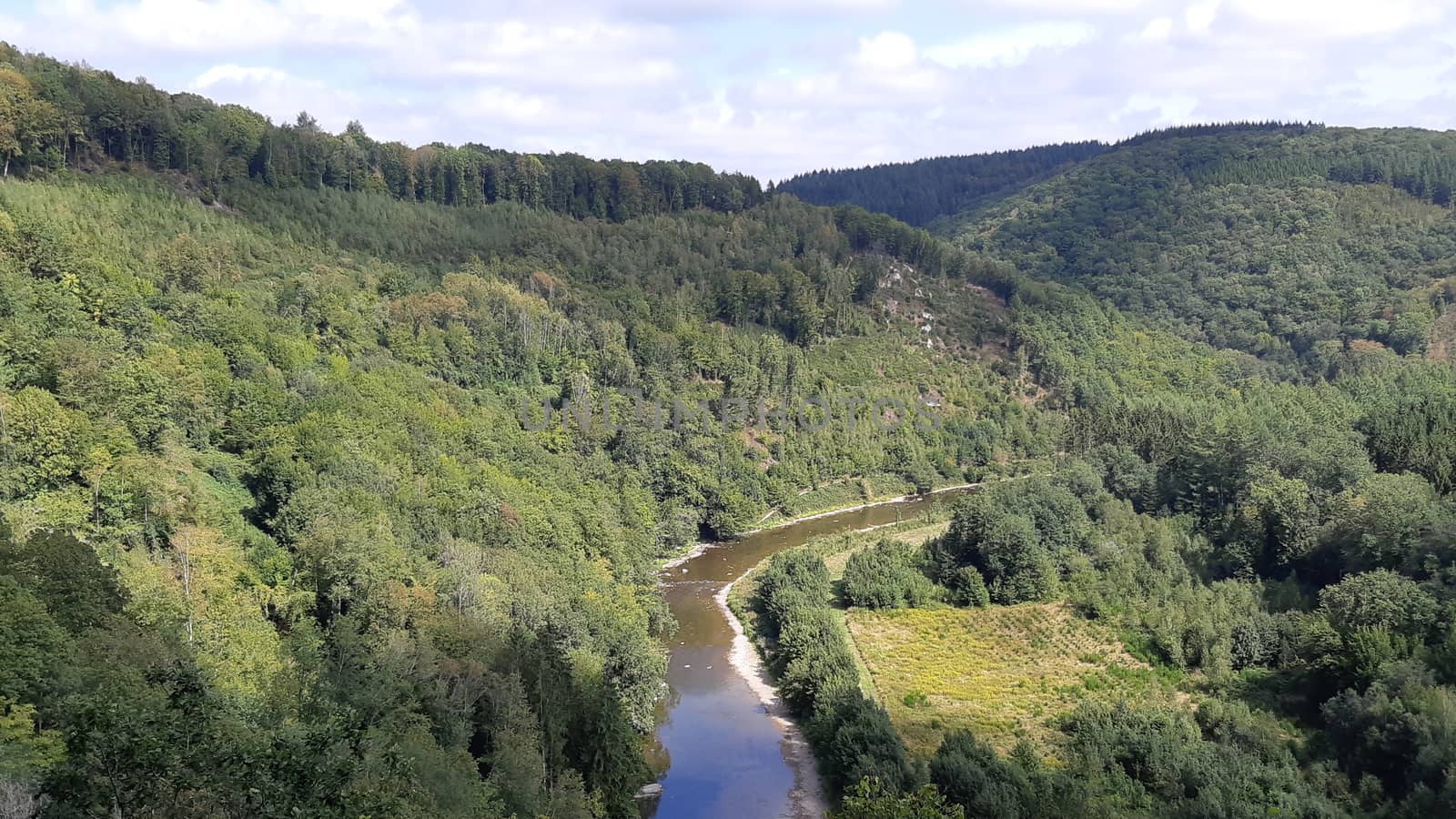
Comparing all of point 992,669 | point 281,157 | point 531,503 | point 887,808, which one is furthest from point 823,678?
point 281,157

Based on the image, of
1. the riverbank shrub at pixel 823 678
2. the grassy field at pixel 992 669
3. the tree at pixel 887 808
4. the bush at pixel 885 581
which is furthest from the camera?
the bush at pixel 885 581

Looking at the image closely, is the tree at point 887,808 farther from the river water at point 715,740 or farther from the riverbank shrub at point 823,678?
the river water at point 715,740

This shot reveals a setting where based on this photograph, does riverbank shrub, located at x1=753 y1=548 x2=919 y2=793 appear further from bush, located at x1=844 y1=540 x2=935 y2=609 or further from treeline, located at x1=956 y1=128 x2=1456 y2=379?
treeline, located at x1=956 y1=128 x2=1456 y2=379

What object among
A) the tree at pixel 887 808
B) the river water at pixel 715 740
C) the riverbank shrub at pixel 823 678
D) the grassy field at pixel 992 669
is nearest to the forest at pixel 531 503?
the tree at pixel 887 808

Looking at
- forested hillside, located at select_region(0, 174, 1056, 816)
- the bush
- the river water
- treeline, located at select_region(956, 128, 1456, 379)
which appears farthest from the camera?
treeline, located at select_region(956, 128, 1456, 379)

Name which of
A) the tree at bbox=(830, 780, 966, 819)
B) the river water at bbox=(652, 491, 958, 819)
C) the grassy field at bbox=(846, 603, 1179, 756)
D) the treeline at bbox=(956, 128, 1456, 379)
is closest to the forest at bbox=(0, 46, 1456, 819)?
the tree at bbox=(830, 780, 966, 819)

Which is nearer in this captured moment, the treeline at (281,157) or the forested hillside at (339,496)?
the forested hillside at (339,496)
